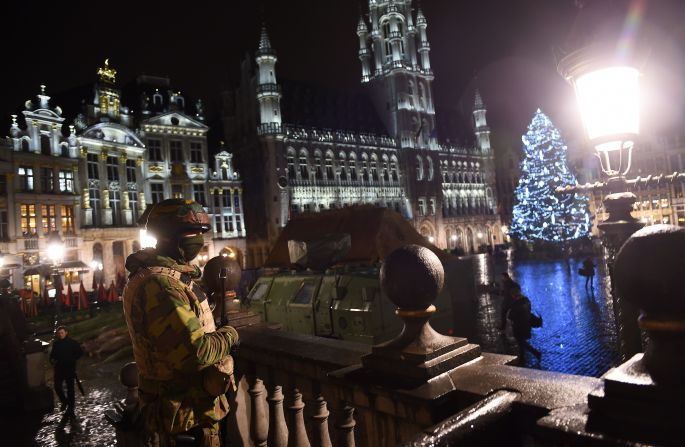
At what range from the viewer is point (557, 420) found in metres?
1.68

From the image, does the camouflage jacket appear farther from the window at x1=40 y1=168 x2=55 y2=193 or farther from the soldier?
the window at x1=40 y1=168 x2=55 y2=193

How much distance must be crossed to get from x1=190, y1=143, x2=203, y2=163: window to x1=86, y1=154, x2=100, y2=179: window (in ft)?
22.1

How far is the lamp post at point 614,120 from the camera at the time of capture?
3.16 metres

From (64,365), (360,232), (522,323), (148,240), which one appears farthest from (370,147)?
(64,365)

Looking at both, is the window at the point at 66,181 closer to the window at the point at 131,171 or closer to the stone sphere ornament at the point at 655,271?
the window at the point at 131,171

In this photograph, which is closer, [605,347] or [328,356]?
[328,356]

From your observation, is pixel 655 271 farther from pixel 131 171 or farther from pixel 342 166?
pixel 342 166

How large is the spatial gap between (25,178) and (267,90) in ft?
68.1

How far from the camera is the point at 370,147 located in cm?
4972

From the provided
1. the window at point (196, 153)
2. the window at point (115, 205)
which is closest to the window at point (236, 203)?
the window at point (196, 153)

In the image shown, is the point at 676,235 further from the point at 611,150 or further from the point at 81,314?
the point at 81,314

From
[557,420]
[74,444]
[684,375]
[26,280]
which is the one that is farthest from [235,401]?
[26,280]

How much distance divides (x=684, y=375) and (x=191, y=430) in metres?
2.30

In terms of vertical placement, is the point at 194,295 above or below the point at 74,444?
above
